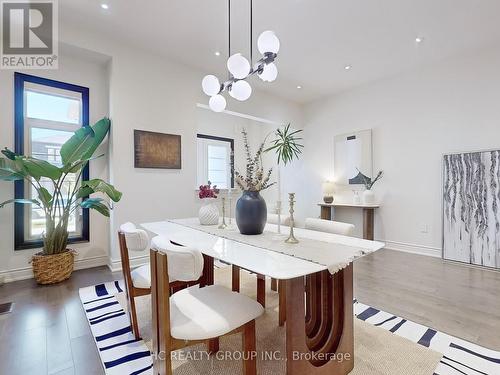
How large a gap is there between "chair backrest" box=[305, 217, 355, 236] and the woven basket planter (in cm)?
285

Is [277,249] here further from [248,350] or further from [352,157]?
[352,157]

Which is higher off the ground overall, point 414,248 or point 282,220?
point 282,220

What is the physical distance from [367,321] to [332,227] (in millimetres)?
863

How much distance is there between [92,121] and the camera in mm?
3553

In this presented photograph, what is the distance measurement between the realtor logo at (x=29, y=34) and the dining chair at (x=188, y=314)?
315cm

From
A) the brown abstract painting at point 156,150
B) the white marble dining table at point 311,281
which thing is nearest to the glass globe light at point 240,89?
the white marble dining table at point 311,281

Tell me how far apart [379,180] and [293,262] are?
4114 millimetres

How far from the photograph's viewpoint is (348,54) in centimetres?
371

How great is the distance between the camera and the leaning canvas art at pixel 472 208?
3.37 metres

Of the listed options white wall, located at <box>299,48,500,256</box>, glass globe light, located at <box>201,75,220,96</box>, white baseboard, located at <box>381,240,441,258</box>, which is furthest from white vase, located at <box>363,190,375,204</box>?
glass globe light, located at <box>201,75,220,96</box>

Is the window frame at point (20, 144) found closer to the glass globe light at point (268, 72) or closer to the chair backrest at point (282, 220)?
the chair backrest at point (282, 220)

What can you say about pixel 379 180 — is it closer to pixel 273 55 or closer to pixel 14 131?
pixel 273 55

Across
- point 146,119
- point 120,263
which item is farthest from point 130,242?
point 146,119

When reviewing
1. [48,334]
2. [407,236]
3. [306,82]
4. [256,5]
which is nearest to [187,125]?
[256,5]
